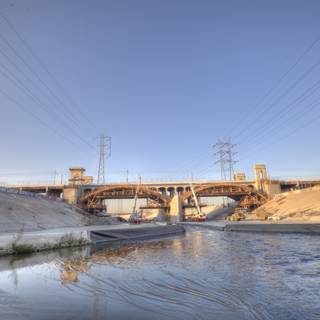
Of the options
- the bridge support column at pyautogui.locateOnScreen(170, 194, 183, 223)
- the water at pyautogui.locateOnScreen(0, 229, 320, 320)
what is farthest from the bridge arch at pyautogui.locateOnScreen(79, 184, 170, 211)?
the water at pyautogui.locateOnScreen(0, 229, 320, 320)

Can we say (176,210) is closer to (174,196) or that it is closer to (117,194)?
(174,196)

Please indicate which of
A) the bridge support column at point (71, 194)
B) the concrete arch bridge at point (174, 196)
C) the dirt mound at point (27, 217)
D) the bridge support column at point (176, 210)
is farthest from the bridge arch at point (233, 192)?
the dirt mound at point (27, 217)

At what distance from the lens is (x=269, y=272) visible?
911 centimetres

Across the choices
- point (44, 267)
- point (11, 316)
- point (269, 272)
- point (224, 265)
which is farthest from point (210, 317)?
point (44, 267)

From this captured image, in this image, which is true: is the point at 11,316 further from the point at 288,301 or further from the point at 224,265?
the point at 224,265

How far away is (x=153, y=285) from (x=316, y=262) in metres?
6.82

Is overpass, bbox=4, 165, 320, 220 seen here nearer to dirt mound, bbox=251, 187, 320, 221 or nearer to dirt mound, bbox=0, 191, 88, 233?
dirt mound, bbox=251, 187, 320, 221

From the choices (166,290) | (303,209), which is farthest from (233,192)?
(166,290)

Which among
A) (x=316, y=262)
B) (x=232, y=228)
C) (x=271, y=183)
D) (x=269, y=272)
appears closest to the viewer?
(x=269, y=272)

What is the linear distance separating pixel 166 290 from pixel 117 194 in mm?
100748

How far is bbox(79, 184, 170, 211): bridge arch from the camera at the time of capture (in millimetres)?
102000

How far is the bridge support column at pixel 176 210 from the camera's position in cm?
9564

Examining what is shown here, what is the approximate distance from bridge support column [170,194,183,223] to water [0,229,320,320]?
8510cm

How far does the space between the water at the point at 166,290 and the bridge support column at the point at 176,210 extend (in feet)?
279
